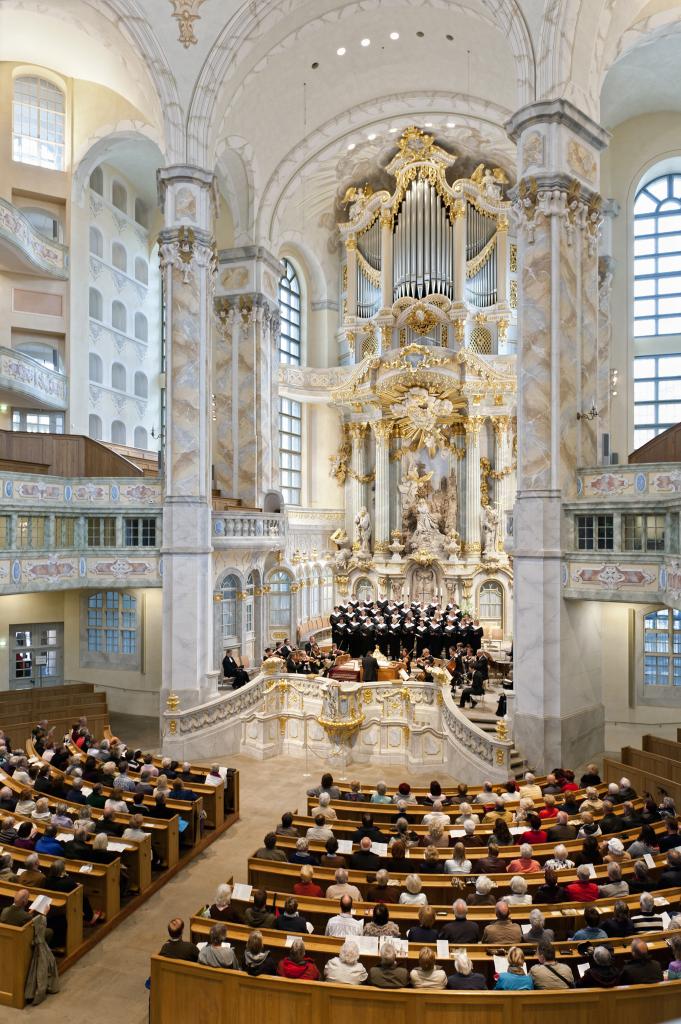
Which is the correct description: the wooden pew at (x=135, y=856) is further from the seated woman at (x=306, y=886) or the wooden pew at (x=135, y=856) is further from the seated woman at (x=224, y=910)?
the seated woman at (x=306, y=886)

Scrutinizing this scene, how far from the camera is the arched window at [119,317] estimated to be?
25188mm

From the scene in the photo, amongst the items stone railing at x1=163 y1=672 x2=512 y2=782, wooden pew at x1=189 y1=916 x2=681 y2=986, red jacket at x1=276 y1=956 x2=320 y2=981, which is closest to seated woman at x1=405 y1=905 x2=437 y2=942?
wooden pew at x1=189 y1=916 x2=681 y2=986

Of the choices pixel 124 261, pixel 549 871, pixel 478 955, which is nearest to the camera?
pixel 478 955

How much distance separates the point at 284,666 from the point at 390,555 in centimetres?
969

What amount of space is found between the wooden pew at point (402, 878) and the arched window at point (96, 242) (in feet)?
68.7

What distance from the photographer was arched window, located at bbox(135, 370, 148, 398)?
26047 mm

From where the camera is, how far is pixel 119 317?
25391mm

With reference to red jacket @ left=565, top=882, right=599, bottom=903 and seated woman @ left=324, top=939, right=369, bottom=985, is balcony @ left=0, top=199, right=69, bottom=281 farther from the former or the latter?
red jacket @ left=565, top=882, right=599, bottom=903

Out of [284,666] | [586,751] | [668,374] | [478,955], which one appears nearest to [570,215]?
[668,374]

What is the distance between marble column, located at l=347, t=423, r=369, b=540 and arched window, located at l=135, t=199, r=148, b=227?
10663mm

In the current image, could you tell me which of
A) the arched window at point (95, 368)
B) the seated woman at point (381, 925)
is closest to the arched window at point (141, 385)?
the arched window at point (95, 368)

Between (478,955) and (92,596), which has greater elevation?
(92,596)

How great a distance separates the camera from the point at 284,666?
62.5 ft

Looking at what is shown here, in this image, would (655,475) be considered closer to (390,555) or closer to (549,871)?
(549,871)
